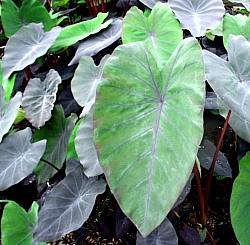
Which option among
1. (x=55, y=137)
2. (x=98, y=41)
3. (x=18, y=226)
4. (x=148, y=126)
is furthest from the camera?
(x=98, y=41)

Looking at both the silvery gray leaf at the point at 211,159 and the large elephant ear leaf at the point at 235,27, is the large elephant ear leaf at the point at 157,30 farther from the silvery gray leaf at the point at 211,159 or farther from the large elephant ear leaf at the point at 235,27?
the silvery gray leaf at the point at 211,159

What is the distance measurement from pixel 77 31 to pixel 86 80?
30 cm

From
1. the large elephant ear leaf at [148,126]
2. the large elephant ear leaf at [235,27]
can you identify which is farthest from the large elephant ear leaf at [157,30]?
the large elephant ear leaf at [148,126]

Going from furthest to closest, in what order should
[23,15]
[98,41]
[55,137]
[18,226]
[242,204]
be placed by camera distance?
1. [23,15]
2. [98,41]
3. [55,137]
4. [18,226]
5. [242,204]

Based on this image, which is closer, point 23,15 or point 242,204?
point 242,204

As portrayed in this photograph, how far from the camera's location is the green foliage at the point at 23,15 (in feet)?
5.15

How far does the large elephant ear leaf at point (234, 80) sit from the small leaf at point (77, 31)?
1.88 feet

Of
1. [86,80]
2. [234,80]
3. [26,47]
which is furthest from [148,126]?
[26,47]

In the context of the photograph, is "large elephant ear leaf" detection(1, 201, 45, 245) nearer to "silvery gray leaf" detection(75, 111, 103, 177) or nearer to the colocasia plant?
the colocasia plant

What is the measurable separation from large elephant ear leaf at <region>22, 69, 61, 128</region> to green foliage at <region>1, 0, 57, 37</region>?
298mm

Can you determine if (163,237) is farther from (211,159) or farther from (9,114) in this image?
(9,114)

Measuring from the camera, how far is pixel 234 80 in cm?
90

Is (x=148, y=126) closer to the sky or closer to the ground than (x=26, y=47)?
closer to the sky

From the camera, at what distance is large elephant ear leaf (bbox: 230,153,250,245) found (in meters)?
1.01
